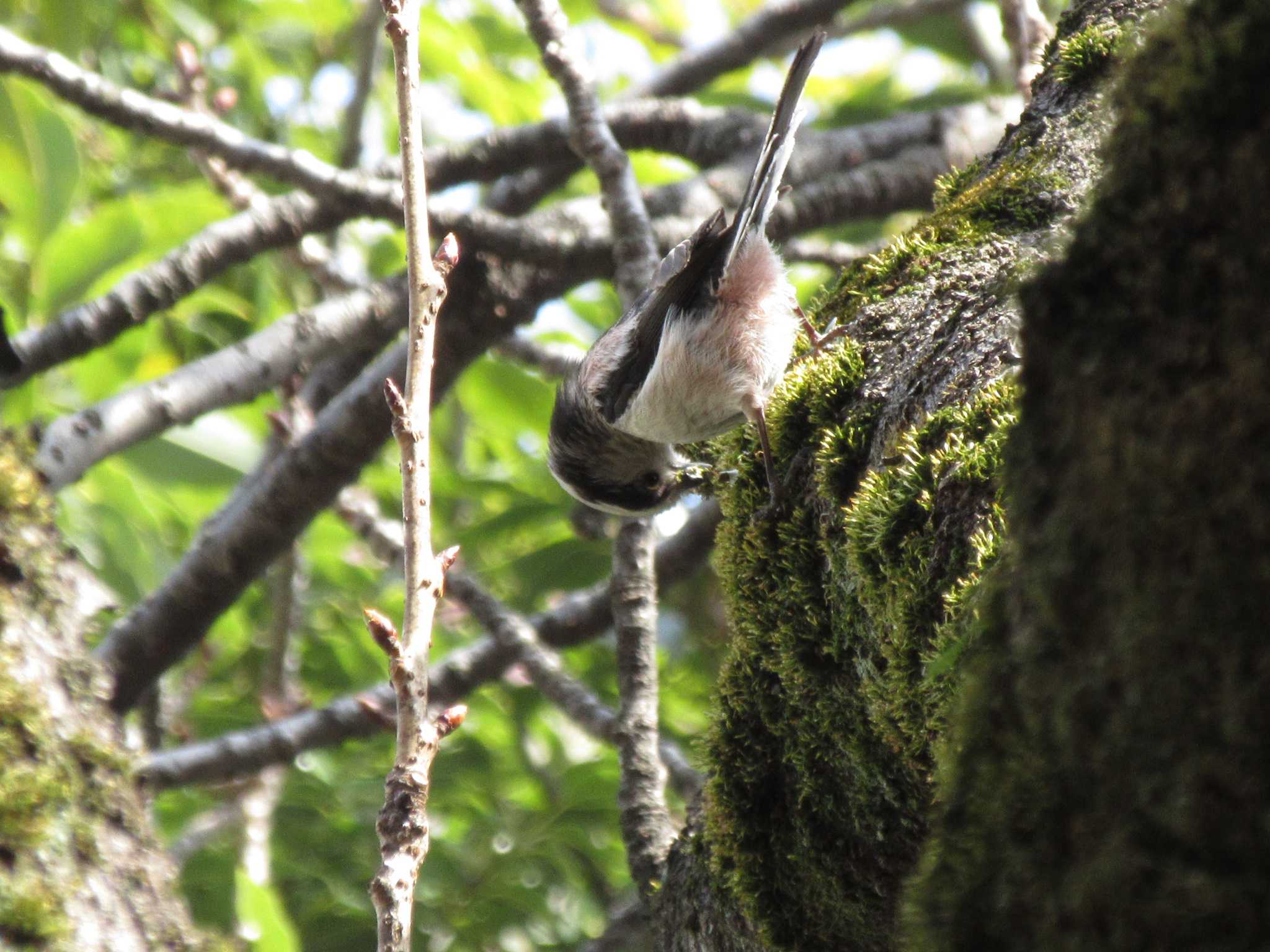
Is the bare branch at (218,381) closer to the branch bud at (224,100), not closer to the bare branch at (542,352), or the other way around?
the bare branch at (542,352)

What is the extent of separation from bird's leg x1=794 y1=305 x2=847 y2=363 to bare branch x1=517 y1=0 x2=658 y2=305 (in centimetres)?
96

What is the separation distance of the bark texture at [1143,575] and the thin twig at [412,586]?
84cm

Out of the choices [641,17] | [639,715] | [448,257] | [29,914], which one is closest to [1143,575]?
[29,914]

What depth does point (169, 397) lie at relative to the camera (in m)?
3.83

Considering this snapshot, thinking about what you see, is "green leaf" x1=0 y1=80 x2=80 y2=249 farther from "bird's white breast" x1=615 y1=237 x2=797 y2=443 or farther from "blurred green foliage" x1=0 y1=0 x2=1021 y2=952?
"bird's white breast" x1=615 y1=237 x2=797 y2=443

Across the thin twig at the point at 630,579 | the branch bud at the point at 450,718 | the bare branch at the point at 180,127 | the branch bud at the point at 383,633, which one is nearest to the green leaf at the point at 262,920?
the thin twig at the point at 630,579

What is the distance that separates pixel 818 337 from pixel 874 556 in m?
1.00

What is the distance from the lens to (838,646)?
6.72 feet

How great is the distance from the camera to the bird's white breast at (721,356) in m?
3.59

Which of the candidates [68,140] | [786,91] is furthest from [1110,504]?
[68,140]

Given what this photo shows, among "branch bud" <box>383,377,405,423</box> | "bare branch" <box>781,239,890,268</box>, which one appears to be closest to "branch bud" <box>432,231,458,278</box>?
"branch bud" <box>383,377,405,423</box>

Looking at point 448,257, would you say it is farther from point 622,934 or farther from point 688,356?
point 622,934

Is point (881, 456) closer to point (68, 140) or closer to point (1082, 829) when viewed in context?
point (1082, 829)

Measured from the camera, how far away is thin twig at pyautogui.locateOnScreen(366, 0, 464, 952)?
1645mm
